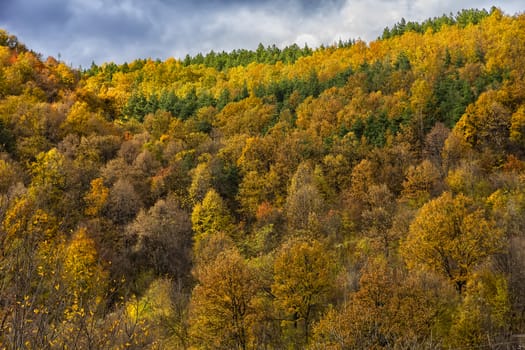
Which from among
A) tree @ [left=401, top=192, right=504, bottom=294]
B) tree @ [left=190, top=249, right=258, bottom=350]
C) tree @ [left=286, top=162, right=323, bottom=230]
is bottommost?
tree @ [left=190, top=249, right=258, bottom=350]

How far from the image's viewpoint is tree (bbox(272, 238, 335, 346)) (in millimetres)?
37219

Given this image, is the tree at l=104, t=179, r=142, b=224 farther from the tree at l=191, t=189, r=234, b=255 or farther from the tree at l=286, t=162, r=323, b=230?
the tree at l=286, t=162, r=323, b=230

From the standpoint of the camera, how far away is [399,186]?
2638 inches

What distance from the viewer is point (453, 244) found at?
40.4 m

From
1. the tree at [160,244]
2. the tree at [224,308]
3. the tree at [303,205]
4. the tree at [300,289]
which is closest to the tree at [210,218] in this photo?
the tree at [160,244]

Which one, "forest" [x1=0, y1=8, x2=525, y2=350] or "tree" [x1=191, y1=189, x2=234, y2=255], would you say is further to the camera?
"tree" [x1=191, y1=189, x2=234, y2=255]

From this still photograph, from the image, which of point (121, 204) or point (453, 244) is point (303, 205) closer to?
point (453, 244)

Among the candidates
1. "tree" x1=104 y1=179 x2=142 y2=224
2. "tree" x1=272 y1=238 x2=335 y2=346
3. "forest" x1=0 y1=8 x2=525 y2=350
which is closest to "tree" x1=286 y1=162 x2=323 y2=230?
"forest" x1=0 y1=8 x2=525 y2=350

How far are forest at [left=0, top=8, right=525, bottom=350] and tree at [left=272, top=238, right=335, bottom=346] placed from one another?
0.55 feet

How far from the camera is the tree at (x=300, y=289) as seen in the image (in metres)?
37.2

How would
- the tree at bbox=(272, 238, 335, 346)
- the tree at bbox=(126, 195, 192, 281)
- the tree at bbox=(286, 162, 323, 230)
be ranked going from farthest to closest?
the tree at bbox=(286, 162, 323, 230), the tree at bbox=(126, 195, 192, 281), the tree at bbox=(272, 238, 335, 346)

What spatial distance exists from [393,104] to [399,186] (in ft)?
66.1

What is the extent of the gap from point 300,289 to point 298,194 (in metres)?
22.5

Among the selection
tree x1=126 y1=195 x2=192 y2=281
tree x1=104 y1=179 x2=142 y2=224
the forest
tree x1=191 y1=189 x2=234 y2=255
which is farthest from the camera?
tree x1=191 y1=189 x2=234 y2=255
